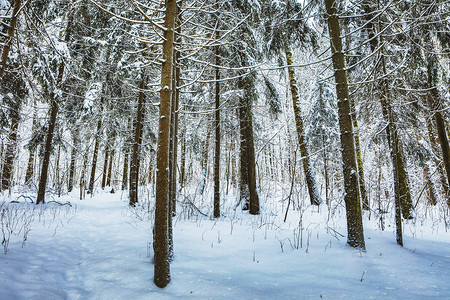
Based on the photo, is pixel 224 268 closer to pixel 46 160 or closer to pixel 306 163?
pixel 306 163

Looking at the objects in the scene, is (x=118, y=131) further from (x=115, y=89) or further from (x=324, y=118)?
(x=324, y=118)

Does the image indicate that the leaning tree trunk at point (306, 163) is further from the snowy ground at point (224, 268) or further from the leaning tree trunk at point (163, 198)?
the leaning tree trunk at point (163, 198)

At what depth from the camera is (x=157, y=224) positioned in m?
2.93

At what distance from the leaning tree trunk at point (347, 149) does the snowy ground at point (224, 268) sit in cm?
40

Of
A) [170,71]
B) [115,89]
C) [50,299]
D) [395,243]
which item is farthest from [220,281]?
[115,89]

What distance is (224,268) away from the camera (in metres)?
3.55

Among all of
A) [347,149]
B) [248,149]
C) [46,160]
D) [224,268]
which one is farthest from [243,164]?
[46,160]

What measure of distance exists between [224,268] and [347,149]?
10.6ft

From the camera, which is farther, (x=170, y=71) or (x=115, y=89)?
(x=115, y=89)

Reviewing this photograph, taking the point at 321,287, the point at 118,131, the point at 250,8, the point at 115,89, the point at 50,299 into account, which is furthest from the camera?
the point at 118,131

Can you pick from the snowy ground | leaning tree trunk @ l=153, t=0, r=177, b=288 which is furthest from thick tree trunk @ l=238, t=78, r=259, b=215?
leaning tree trunk @ l=153, t=0, r=177, b=288

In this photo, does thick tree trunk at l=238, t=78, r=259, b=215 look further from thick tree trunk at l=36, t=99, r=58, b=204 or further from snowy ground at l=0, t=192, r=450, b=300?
thick tree trunk at l=36, t=99, r=58, b=204

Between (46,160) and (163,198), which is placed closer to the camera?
(163,198)

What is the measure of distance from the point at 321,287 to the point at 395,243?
2847 millimetres
